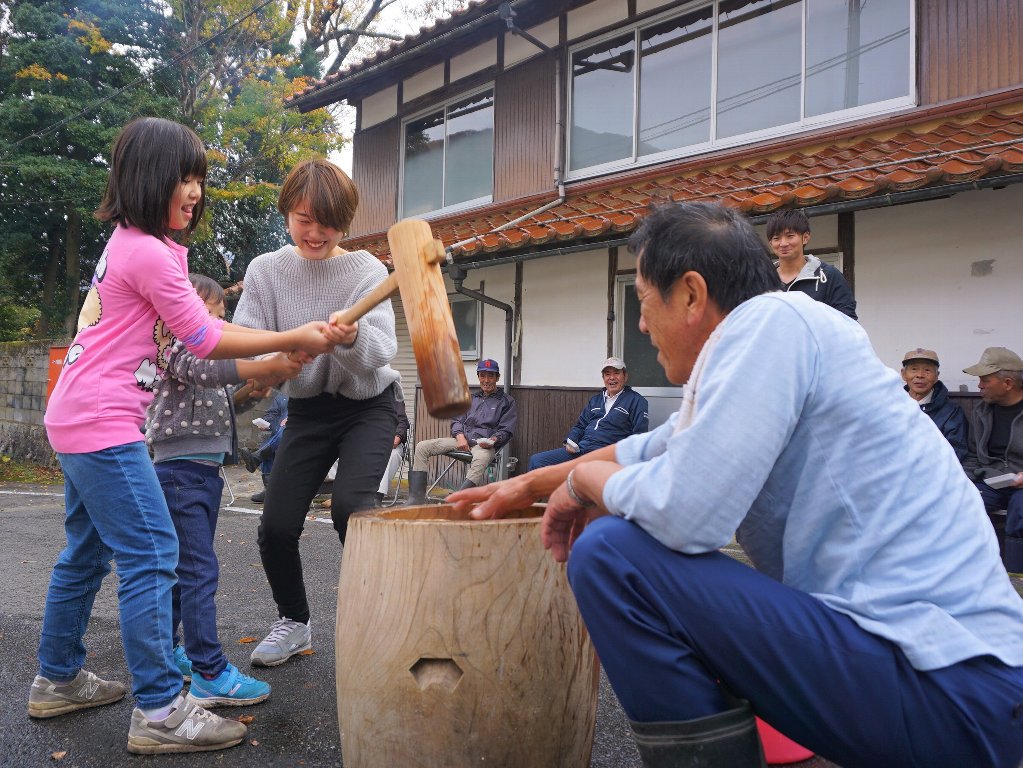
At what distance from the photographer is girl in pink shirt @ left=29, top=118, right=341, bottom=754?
2.19 m

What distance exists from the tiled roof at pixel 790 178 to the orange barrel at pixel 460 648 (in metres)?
4.41

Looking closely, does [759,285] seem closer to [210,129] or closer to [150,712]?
[150,712]

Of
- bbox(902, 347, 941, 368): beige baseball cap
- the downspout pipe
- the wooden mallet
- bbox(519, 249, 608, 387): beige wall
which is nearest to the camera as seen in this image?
the wooden mallet

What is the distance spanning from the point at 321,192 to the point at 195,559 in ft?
4.27

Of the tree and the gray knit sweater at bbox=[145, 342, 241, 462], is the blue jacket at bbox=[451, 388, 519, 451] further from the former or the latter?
the tree

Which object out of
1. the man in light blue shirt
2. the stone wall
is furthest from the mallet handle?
the stone wall

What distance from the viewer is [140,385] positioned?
2.29 meters

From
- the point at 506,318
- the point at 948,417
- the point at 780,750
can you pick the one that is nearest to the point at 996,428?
the point at 948,417

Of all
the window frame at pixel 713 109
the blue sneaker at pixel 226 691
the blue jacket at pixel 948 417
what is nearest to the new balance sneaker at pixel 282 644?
the blue sneaker at pixel 226 691

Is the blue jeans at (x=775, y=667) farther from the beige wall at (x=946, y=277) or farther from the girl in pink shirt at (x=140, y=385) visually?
the beige wall at (x=946, y=277)

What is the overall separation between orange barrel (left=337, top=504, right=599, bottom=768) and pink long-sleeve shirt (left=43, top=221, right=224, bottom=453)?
0.87 metres

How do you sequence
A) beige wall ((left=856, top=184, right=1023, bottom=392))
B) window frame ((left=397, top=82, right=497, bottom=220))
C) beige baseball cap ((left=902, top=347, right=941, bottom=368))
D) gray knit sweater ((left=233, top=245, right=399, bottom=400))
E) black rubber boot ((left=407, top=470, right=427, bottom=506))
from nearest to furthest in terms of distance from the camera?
gray knit sweater ((left=233, top=245, right=399, bottom=400))
beige baseball cap ((left=902, top=347, right=941, bottom=368))
beige wall ((left=856, top=184, right=1023, bottom=392))
black rubber boot ((left=407, top=470, right=427, bottom=506))
window frame ((left=397, top=82, right=497, bottom=220))

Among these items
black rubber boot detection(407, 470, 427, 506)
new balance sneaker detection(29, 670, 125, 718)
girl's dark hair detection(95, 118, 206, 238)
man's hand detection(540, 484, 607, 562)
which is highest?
girl's dark hair detection(95, 118, 206, 238)

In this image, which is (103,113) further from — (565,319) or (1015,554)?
(1015,554)
